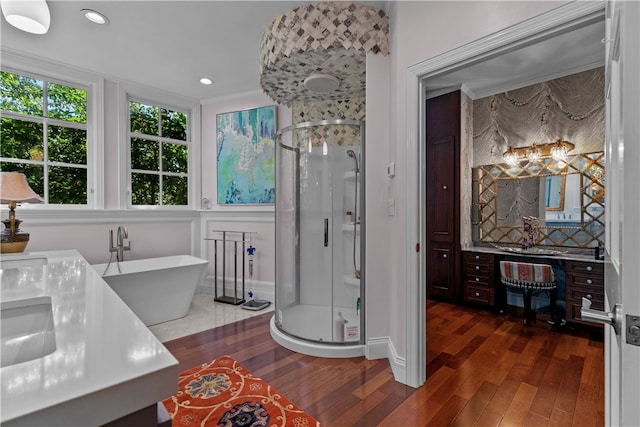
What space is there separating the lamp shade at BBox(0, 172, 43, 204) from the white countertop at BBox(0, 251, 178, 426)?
2.06m

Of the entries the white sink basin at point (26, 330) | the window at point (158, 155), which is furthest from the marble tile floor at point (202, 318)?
the white sink basin at point (26, 330)

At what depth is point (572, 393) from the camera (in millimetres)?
1894

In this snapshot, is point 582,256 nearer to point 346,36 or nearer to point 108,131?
point 346,36

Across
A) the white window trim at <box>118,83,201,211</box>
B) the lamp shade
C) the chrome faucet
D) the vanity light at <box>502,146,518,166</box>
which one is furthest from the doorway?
the white window trim at <box>118,83,201,211</box>

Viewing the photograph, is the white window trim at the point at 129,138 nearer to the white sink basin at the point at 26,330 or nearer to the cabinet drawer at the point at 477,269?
the white sink basin at the point at 26,330

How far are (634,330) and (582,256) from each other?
314 centimetres

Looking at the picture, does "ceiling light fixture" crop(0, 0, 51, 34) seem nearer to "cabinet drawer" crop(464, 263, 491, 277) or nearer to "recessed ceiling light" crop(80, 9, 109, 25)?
"recessed ceiling light" crop(80, 9, 109, 25)

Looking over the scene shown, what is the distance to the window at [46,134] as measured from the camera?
2.96m

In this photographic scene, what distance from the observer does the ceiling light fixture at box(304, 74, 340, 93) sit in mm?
2678

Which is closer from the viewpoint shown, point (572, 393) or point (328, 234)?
point (572, 393)

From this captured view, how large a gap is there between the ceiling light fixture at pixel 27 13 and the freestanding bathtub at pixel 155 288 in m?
1.90

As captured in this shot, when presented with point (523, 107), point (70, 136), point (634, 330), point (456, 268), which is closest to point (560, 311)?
point (456, 268)

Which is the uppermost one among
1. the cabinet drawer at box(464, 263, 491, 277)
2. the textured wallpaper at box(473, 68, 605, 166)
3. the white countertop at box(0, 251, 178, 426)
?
the textured wallpaper at box(473, 68, 605, 166)

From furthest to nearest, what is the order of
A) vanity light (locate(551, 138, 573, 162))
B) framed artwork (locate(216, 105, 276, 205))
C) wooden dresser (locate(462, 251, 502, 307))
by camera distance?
1. framed artwork (locate(216, 105, 276, 205))
2. wooden dresser (locate(462, 251, 502, 307))
3. vanity light (locate(551, 138, 573, 162))
